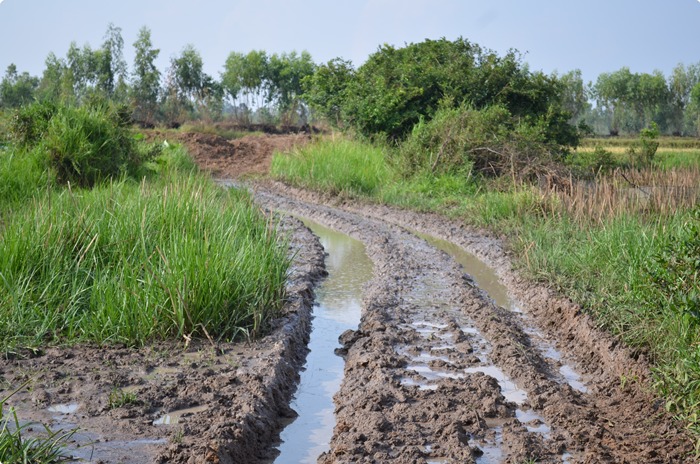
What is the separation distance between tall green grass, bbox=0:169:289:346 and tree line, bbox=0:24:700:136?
20.9 feet

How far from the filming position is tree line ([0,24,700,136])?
60.6 ft

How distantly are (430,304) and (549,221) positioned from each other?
2994mm

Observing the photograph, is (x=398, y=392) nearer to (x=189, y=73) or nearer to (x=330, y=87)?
(x=330, y=87)

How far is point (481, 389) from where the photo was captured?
5.20 m

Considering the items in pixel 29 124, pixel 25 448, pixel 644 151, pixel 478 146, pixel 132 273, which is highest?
pixel 29 124

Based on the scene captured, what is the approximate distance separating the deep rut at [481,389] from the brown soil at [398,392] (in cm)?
1

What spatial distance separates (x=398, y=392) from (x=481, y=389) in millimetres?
559

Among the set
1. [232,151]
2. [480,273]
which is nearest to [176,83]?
[232,151]

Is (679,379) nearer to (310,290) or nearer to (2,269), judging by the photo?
(310,290)

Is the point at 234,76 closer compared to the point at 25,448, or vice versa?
the point at 25,448

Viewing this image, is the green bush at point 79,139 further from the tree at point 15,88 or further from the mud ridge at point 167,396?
the tree at point 15,88

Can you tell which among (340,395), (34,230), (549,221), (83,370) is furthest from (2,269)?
(549,221)

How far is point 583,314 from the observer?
6.84m

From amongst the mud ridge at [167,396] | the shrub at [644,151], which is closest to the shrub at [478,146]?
the shrub at [644,151]
